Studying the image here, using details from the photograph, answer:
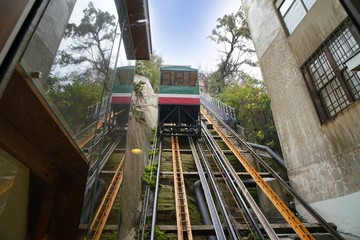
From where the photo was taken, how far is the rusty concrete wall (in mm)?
4320

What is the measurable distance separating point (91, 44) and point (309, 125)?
18.3ft

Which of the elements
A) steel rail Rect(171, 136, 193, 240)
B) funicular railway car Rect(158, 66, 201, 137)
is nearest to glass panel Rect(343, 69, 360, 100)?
steel rail Rect(171, 136, 193, 240)

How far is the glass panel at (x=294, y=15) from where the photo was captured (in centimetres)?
612

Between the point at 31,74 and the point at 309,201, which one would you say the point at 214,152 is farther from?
the point at 31,74

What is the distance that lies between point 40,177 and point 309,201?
579 cm

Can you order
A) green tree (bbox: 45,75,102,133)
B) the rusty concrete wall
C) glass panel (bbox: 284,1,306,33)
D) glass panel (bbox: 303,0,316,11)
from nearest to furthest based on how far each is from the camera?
green tree (bbox: 45,75,102,133) < the rusty concrete wall < glass panel (bbox: 303,0,316,11) < glass panel (bbox: 284,1,306,33)

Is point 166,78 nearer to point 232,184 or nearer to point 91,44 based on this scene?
point 232,184

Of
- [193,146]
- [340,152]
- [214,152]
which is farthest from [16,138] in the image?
[193,146]

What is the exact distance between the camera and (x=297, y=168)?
5.87 metres

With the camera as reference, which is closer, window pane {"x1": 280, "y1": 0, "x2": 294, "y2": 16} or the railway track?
the railway track

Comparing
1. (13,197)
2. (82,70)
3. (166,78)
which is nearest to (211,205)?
(13,197)

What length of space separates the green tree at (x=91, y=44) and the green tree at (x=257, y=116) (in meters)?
9.15

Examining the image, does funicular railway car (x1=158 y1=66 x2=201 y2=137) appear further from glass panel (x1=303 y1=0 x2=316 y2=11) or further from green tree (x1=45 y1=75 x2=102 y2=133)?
green tree (x1=45 y1=75 x2=102 y2=133)

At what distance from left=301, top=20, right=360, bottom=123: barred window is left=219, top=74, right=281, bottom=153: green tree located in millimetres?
4865
